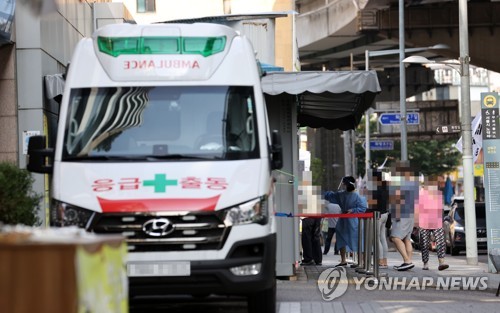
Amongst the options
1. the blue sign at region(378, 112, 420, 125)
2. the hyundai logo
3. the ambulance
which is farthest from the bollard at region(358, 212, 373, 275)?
the blue sign at region(378, 112, 420, 125)

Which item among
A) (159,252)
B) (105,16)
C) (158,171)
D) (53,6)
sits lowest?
(159,252)

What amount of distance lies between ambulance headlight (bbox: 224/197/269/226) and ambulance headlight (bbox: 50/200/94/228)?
125cm

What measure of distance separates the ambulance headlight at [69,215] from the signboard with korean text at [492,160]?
1127 centimetres

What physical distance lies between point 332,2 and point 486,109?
35679 millimetres

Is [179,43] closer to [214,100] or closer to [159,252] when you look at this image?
[214,100]

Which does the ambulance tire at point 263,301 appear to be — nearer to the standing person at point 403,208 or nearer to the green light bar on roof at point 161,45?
the green light bar on roof at point 161,45

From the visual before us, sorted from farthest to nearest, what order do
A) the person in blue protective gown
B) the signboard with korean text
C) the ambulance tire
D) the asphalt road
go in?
1. the person in blue protective gown
2. the signboard with korean text
3. the asphalt road
4. the ambulance tire

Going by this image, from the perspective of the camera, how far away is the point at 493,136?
20.2m

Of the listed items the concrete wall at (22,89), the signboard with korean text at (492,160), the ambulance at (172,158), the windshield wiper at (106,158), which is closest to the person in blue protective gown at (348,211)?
the signboard with korean text at (492,160)

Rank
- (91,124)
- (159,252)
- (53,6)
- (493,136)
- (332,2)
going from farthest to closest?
(332,2) < (493,136) < (53,6) < (91,124) < (159,252)

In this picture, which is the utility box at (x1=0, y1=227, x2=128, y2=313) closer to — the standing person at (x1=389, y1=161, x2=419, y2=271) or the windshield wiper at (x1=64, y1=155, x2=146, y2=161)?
the windshield wiper at (x1=64, y1=155, x2=146, y2=161)

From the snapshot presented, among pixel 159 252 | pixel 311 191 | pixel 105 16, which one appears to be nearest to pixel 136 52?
pixel 159 252

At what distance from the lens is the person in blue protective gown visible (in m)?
20.8

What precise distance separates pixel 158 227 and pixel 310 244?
1243 centimetres
